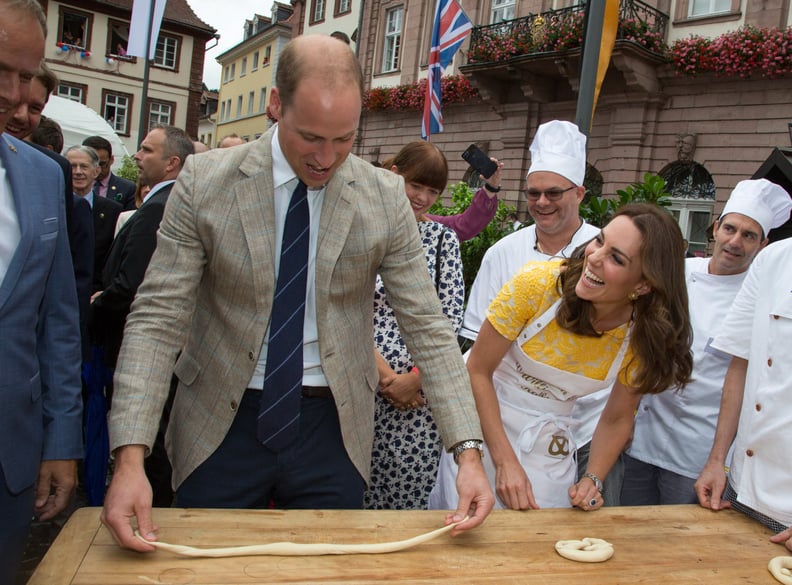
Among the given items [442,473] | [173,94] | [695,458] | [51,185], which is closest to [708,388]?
[695,458]

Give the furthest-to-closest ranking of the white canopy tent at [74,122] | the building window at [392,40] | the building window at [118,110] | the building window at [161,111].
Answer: the building window at [161,111]
the building window at [118,110]
the building window at [392,40]
the white canopy tent at [74,122]

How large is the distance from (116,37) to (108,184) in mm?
33481

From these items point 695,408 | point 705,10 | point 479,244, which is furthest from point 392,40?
point 695,408

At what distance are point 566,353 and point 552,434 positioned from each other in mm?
309

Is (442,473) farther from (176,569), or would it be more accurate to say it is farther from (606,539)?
(176,569)

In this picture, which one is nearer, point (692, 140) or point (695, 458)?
point (695, 458)

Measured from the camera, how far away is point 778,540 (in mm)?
2088

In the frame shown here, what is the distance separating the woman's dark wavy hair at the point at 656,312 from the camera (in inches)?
91.7

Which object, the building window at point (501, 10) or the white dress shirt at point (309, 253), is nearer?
the white dress shirt at point (309, 253)

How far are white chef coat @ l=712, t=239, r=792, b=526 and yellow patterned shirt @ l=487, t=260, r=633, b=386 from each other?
43 cm

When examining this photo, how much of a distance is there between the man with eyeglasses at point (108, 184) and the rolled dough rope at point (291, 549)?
5.85 m

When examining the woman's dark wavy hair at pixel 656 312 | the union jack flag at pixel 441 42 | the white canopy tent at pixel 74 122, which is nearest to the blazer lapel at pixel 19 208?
the woman's dark wavy hair at pixel 656 312

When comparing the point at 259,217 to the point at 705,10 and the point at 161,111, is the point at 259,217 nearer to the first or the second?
the point at 705,10

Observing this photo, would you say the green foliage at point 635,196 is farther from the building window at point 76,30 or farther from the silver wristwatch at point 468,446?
the building window at point 76,30
